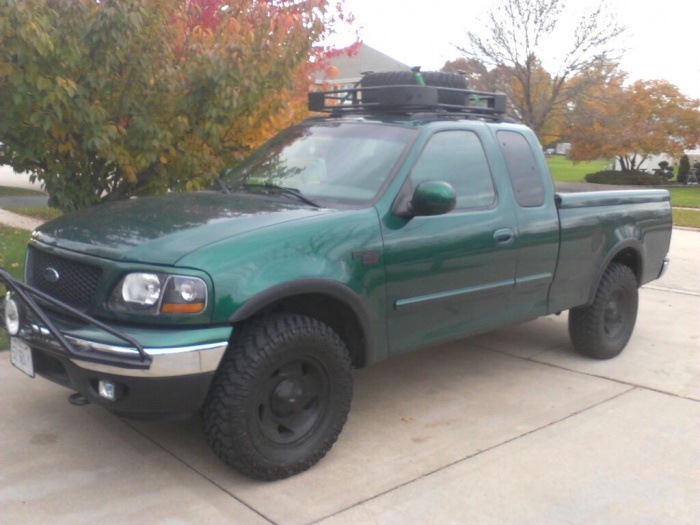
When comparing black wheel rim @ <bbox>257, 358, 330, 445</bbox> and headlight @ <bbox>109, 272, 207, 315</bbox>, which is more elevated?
headlight @ <bbox>109, 272, 207, 315</bbox>

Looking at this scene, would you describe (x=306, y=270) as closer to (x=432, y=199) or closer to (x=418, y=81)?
(x=432, y=199)

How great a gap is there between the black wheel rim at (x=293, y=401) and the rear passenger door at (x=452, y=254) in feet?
1.81

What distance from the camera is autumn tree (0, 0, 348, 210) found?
5.74m

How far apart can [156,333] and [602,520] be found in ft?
7.27

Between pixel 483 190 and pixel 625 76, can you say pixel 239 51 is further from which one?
pixel 625 76

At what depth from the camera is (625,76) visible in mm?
29531

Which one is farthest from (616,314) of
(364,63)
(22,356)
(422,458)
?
(364,63)

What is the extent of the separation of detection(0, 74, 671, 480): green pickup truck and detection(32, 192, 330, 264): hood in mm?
15

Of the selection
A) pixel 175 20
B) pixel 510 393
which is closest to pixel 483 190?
pixel 510 393

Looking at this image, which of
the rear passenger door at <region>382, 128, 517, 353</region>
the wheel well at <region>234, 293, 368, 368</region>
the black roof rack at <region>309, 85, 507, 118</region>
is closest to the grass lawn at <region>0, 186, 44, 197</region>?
the black roof rack at <region>309, 85, 507, 118</region>

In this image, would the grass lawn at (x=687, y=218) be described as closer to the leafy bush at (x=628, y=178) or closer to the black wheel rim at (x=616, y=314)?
the black wheel rim at (x=616, y=314)

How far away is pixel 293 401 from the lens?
3891mm

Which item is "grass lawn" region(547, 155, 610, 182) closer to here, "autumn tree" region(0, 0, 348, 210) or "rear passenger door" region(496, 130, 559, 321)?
"autumn tree" region(0, 0, 348, 210)

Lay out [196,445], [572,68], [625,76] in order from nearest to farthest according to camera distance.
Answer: [196,445], [572,68], [625,76]
